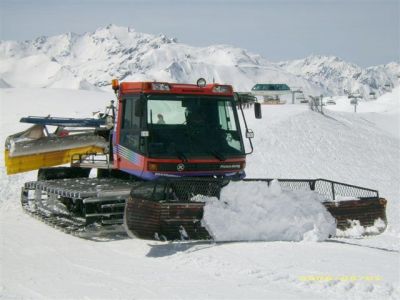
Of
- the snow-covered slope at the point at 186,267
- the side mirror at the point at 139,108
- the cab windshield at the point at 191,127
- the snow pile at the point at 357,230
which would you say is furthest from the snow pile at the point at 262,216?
the side mirror at the point at 139,108

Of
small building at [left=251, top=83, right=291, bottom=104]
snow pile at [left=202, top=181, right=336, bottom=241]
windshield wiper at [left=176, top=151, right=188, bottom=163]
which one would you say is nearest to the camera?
snow pile at [left=202, top=181, right=336, bottom=241]

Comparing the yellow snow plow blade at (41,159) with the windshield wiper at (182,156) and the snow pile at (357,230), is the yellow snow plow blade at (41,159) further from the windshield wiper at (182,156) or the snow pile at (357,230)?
the snow pile at (357,230)

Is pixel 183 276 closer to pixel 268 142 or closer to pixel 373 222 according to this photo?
pixel 373 222

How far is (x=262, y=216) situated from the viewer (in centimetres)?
912

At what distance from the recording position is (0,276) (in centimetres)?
743

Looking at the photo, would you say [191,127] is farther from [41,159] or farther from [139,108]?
[41,159]

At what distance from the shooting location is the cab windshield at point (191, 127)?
33.0 ft

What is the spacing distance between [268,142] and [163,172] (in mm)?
17016

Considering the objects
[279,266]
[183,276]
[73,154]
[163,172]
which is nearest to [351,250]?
[279,266]

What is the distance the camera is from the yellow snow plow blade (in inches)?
526

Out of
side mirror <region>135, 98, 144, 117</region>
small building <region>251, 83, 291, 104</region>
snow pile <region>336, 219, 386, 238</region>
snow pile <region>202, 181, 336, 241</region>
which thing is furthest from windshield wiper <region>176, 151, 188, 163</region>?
small building <region>251, 83, 291, 104</region>

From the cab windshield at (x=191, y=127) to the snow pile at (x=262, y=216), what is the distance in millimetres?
1208

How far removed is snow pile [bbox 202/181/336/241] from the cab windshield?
121cm

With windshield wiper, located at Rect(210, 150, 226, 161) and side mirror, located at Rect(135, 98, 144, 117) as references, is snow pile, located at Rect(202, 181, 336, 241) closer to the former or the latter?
windshield wiper, located at Rect(210, 150, 226, 161)
